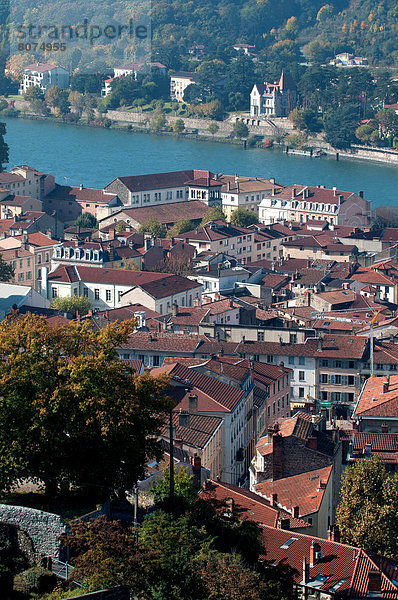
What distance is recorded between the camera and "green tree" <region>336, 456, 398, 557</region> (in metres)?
10.5

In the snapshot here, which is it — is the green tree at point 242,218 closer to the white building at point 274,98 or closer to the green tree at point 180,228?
the green tree at point 180,228

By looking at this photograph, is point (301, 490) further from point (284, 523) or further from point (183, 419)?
point (183, 419)

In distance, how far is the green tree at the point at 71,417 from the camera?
9367 mm

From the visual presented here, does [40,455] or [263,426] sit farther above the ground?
→ [40,455]

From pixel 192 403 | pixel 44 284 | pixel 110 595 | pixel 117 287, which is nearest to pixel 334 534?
pixel 192 403

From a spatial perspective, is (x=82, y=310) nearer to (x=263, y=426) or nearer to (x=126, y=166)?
(x=263, y=426)

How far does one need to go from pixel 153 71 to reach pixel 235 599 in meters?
84.2

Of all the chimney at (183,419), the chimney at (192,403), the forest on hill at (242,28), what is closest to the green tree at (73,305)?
the chimney at (192,403)

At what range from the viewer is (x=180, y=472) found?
1001 cm

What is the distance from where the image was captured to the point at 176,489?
945 centimetres

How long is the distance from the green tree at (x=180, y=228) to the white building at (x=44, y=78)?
184 ft

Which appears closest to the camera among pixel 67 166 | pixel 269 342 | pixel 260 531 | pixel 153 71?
pixel 260 531

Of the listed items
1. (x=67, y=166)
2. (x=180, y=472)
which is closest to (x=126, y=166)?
(x=67, y=166)

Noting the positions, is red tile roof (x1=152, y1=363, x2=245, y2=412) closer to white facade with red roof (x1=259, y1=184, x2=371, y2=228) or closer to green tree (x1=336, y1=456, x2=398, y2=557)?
green tree (x1=336, y1=456, x2=398, y2=557)
